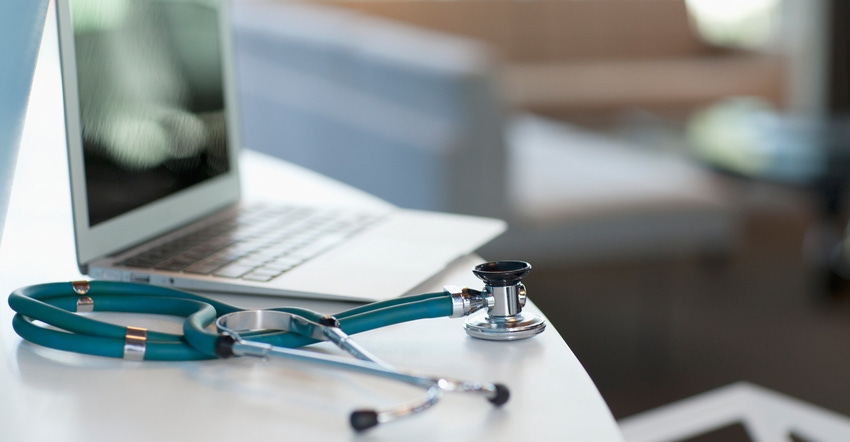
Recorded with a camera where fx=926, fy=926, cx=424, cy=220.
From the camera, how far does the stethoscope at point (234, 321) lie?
1.61 feet

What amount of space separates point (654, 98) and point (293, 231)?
427 cm

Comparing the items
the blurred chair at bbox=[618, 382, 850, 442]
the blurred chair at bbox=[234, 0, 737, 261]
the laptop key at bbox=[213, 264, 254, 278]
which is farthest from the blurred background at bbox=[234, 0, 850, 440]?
the laptop key at bbox=[213, 264, 254, 278]

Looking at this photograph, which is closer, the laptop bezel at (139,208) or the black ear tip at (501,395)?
the black ear tip at (501,395)

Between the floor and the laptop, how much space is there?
127 cm

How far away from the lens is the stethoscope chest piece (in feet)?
1.77

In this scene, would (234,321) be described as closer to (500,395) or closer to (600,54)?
(500,395)

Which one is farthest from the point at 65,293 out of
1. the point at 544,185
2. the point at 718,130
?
the point at 718,130

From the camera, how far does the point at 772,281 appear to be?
2.91 meters

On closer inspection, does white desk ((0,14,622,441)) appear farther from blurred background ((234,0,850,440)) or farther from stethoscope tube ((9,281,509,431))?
blurred background ((234,0,850,440))

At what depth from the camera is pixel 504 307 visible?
549 millimetres

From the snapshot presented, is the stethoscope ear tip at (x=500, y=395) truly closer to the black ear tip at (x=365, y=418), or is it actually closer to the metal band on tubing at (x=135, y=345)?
the black ear tip at (x=365, y=418)

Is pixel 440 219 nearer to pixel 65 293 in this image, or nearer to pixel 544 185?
pixel 65 293

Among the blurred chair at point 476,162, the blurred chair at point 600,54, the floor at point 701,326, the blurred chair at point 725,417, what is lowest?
the floor at point 701,326

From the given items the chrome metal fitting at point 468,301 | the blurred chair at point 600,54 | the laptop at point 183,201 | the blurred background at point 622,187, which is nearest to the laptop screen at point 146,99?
the laptop at point 183,201
